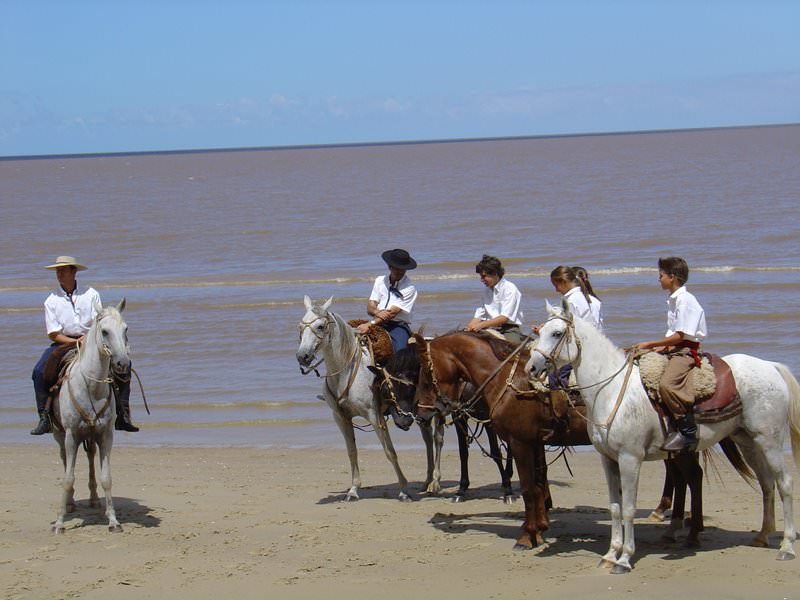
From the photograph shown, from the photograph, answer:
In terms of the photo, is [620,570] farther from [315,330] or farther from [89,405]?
[89,405]

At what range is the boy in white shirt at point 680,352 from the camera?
27.2 feet

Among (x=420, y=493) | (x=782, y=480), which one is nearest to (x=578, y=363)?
(x=782, y=480)

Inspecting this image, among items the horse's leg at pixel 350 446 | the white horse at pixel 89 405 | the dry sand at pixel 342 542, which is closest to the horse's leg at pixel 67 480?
the white horse at pixel 89 405

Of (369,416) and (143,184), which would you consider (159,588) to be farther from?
(143,184)

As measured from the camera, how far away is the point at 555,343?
8258 millimetres

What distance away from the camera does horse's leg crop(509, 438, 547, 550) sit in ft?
30.3

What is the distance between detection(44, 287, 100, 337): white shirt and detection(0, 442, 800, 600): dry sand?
1.88 metres

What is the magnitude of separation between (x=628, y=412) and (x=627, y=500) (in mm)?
680

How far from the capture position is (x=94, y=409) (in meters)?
10.1

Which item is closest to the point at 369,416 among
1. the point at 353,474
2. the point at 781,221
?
the point at 353,474

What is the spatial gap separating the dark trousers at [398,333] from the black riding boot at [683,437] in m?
3.76

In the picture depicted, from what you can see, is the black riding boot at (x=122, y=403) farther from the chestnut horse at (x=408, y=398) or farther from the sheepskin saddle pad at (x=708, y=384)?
the sheepskin saddle pad at (x=708, y=384)

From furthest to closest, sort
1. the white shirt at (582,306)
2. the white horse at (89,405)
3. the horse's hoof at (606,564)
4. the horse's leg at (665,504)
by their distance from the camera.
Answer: the horse's leg at (665,504) < the white horse at (89,405) < the white shirt at (582,306) < the horse's hoof at (606,564)

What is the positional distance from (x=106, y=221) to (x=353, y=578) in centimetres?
5022
